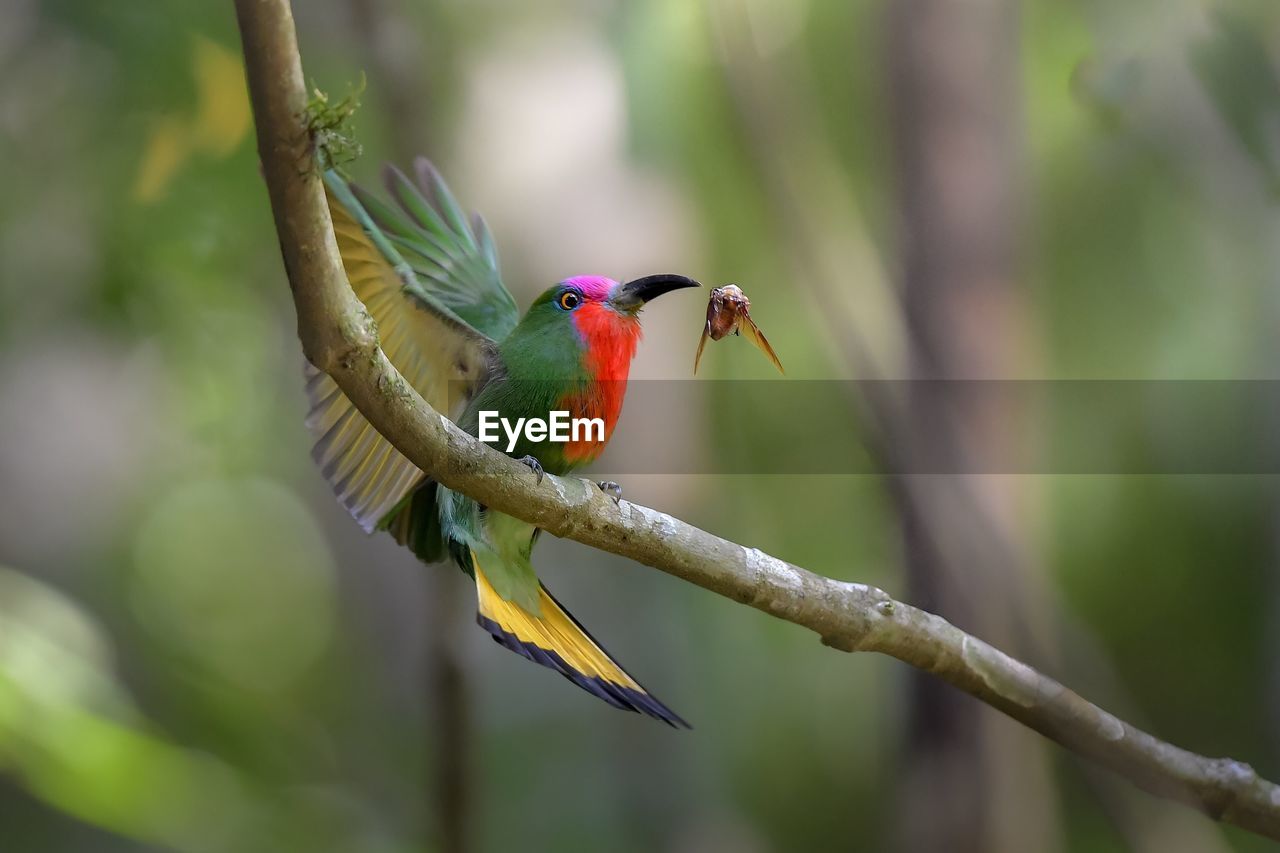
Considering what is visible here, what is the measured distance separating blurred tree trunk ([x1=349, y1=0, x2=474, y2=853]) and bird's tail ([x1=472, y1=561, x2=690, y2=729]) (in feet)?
2.95

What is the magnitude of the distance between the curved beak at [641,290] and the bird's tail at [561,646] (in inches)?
24.2

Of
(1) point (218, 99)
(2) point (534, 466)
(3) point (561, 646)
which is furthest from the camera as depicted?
(1) point (218, 99)

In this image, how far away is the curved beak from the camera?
7.66ft

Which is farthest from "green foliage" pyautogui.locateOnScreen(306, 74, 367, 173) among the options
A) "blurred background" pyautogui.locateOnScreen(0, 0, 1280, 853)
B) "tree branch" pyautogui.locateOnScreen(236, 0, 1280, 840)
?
"blurred background" pyautogui.locateOnScreen(0, 0, 1280, 853)

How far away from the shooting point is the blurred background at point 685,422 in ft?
10.9

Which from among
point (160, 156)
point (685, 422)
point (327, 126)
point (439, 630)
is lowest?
point (439, 630)

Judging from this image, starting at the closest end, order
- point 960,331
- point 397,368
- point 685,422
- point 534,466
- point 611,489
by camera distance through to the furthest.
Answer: point 534,466 < point 611,489 < point 397,368 < point 960,331 < point 685,422

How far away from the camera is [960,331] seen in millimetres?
4273

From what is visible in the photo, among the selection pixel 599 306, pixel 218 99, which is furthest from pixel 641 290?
pixel 218 99

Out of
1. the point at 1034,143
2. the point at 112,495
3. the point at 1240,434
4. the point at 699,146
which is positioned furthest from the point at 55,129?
the point at 1240,434

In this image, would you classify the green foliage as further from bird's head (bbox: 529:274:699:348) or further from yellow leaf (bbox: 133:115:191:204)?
yellow leaf (bbox: 133:115:191:204)

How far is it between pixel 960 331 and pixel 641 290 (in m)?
2.18

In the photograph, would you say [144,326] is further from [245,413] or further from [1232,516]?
[1232,516]

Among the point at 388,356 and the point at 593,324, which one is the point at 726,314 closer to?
the point at 593,324
